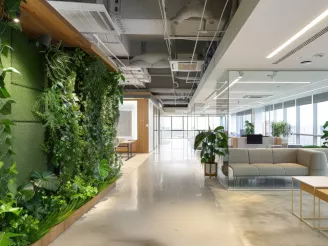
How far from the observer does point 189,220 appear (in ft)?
12.9

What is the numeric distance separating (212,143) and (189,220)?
3416mm

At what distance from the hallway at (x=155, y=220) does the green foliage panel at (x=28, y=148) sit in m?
0.91

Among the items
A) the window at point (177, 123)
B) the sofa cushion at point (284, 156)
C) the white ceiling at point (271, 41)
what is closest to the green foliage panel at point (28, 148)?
the white ceiling at point (271, 41)

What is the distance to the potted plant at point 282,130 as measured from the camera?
23.9 ft

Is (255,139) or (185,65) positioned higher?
(185,65)

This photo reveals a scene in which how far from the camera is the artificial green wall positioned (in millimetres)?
3137

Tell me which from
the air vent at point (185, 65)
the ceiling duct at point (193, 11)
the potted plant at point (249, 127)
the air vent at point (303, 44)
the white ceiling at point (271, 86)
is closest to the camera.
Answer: the air vent at point (303, 44)

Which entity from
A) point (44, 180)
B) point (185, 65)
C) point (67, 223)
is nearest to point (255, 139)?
point (185, 65)

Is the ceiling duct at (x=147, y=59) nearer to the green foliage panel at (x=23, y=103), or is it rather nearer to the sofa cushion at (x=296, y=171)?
the green foliage panel at (x=23, y=103)

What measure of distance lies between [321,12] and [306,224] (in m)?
2.69

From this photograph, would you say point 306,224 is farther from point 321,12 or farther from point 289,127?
point 289,127

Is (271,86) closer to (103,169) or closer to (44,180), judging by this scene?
(103,169)

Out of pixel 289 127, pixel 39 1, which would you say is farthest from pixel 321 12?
pixel 289 127

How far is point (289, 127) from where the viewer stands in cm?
760
